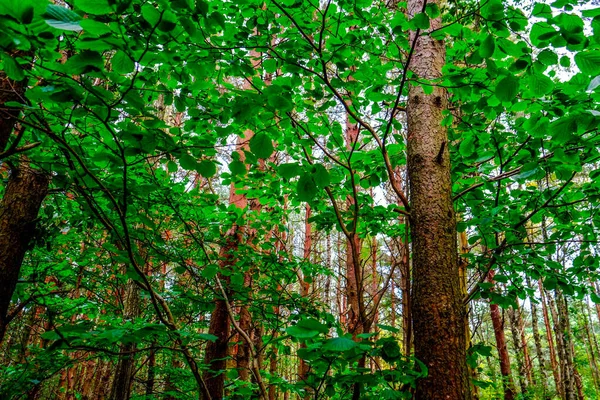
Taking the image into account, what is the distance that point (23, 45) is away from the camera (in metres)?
0.84

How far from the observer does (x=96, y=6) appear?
2.72 feet

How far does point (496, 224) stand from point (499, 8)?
1.53 m

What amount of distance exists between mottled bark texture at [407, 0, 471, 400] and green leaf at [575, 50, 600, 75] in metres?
0.63

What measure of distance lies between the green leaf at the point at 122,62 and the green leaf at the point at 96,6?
0.43ft

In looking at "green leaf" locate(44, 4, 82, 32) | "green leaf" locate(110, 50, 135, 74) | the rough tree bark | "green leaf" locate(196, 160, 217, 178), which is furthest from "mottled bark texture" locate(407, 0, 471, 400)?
the rough tree bark

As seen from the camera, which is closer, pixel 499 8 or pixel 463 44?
pixel 499 8

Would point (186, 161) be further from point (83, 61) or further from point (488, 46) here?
point (488, 46)

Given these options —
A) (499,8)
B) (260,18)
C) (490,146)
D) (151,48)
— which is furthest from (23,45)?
(490,146)

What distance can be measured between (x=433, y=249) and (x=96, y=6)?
1.62m

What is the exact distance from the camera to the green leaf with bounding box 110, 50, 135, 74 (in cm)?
95

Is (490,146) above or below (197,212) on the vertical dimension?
above

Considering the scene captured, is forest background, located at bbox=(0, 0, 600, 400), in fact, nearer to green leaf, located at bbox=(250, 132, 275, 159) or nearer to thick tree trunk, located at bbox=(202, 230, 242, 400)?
green leaf, located at bbox=(250, 132, 275, 159)

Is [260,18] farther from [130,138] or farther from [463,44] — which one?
[463,44]

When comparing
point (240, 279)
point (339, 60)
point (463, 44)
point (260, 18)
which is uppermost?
point (463, 44)
